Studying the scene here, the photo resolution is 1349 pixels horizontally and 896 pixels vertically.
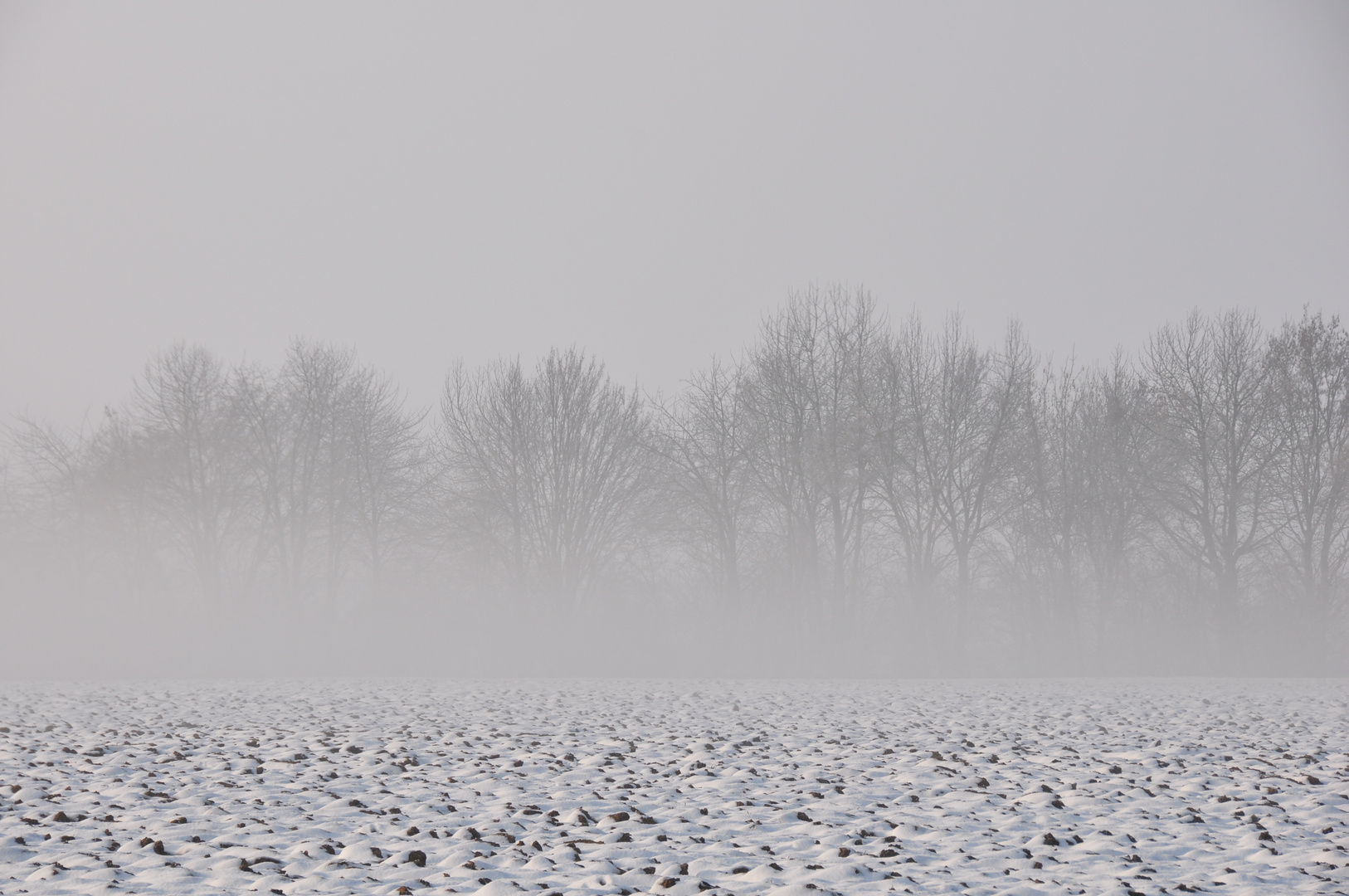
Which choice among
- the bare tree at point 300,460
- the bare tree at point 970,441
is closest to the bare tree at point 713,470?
the bare tree at point 970,441

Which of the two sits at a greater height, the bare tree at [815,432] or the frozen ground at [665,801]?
the bare tree at [815,432]

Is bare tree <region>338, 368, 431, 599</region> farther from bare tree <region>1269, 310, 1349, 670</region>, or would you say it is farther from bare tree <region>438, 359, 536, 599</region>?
bare tree <region>1269, 310, 1349, 670</region>

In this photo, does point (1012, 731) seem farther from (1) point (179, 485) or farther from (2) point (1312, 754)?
(1) point (179, 485)

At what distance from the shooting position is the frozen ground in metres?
5.65

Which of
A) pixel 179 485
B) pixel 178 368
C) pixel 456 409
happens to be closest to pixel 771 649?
pixel 456 409

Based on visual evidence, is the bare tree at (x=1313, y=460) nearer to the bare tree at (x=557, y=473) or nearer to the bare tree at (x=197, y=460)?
the bare tree at (x=557, y=473)

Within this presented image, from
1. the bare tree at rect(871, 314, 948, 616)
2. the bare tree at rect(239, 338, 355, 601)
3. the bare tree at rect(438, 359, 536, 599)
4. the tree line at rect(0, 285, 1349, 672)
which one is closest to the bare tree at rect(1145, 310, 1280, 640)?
the tree line at rect(0, 285, 1349, 672)

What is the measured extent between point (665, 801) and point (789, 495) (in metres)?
24.7

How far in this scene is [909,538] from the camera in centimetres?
3127

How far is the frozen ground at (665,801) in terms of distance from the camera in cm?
565

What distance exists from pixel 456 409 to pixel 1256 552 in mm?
32189

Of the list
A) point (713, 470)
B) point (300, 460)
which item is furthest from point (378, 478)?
point (713, 470)

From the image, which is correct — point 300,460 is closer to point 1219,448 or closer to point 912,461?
point 912,461

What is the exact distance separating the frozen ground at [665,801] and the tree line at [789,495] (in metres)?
18.1
